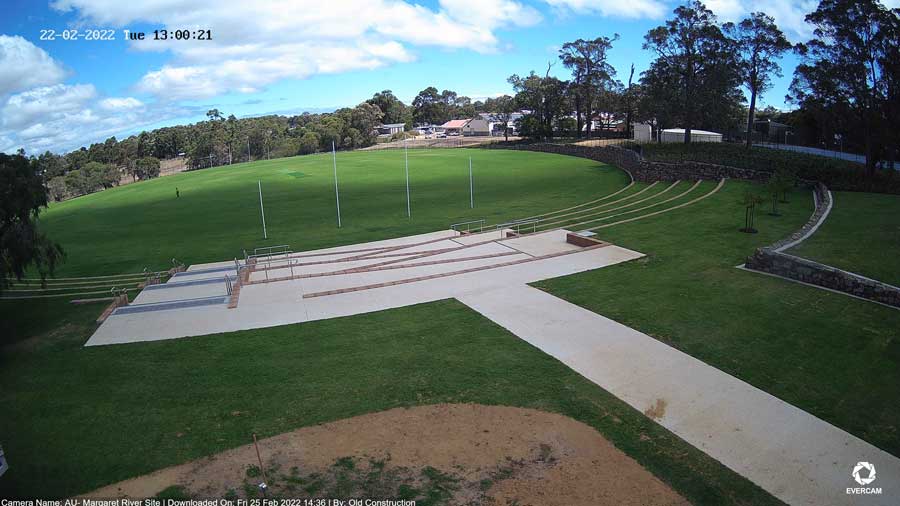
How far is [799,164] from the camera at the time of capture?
113 feet

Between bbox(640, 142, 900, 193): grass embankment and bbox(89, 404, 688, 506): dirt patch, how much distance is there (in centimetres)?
2916

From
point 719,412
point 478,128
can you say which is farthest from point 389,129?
point 719,412

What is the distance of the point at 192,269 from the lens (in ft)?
88.2

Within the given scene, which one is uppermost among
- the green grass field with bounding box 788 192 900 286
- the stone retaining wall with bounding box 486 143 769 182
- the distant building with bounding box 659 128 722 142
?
the distant building with bounding box 659 128 722 142

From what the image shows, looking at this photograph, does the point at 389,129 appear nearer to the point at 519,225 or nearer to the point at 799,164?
the point at 519,225

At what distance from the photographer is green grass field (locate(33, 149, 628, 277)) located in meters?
33.4

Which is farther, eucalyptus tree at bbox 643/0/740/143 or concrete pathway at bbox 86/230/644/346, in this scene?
eucalyptus tree at bbox 643/0/740/143

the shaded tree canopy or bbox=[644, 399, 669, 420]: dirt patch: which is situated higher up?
the shaded tree canopy

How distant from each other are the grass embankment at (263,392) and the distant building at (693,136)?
2031 inches

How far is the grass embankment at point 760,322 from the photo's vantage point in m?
11.5

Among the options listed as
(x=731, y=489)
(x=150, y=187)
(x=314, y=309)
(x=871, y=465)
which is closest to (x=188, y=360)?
(x=314, y=309)

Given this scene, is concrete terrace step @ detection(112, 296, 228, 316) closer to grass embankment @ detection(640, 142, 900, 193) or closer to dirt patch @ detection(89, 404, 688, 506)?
dirt patch @ detection(89, 404, 688, 506)

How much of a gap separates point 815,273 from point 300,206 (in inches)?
1468

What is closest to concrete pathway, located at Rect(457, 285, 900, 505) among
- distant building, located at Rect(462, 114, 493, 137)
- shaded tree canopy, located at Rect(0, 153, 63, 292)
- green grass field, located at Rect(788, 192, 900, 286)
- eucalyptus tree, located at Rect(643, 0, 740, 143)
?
green grass field, located at Rect(788, 192, 900, 286)
